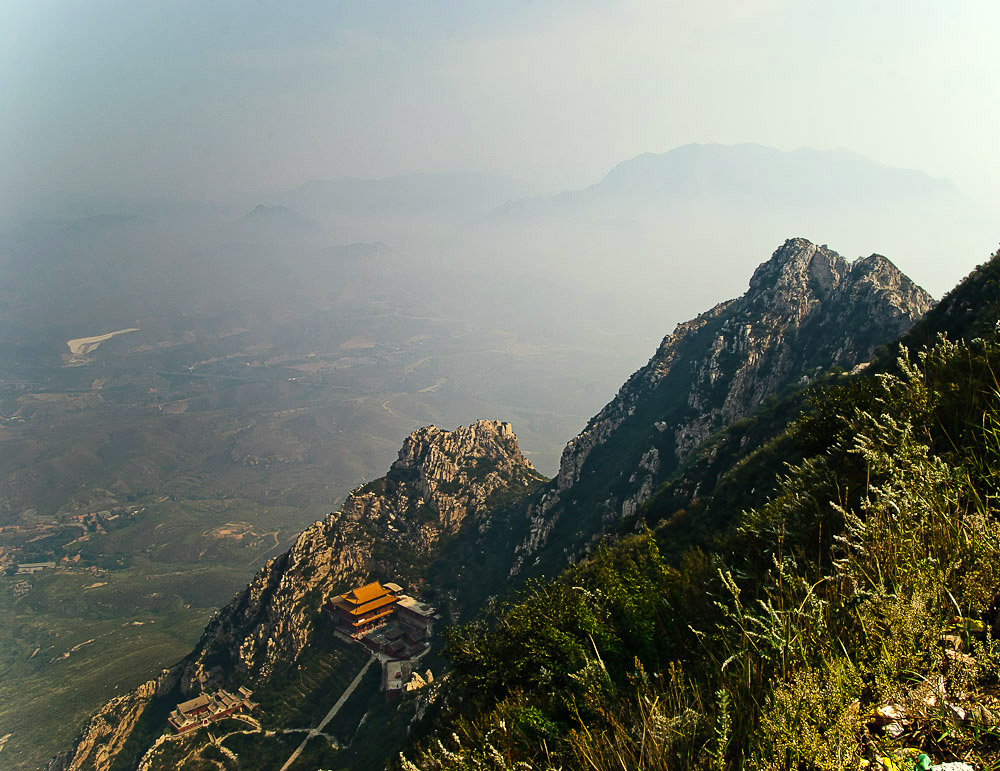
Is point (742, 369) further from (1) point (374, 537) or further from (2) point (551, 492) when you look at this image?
(1) point (374, 537)

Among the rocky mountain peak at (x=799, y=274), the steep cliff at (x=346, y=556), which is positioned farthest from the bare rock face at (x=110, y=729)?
the rocky mountain peak at (x=799, y=274)

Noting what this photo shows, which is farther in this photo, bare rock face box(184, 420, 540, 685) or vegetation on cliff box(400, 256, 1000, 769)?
bare rock face box(184, 420, 540, 685)

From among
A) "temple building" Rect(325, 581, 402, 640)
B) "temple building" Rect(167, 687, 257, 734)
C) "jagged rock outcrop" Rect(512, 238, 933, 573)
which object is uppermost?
"jagged rock outcrop" Rect(512, 238, 933, 573)

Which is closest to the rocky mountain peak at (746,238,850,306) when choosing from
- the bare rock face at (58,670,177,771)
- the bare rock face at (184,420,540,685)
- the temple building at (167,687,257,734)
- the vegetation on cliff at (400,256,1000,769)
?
the bare rock face at (184,420,540,685)

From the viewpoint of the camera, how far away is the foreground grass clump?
13.8 feet

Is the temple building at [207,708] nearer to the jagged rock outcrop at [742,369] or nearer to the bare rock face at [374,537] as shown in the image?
the bare rock face at [374,537]

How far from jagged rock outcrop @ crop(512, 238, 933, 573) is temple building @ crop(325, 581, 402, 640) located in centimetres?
1918

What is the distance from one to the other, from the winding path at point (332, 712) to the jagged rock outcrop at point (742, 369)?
22137 mm

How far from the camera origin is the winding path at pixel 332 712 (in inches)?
2213

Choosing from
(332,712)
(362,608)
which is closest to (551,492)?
(362,608)

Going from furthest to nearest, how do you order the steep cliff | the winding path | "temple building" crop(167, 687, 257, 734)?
1. the steep cliff
2. "temple building" crop(167, 687, 257, 734)
3. the winding path

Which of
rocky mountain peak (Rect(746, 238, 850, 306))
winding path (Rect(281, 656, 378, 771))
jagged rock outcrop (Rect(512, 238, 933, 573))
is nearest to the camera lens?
winding path (Rect(281, 656, 378, 771))

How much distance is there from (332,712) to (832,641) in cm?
7029

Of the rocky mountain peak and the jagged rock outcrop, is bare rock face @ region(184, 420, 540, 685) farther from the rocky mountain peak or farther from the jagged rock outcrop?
the rocky mountain peak
